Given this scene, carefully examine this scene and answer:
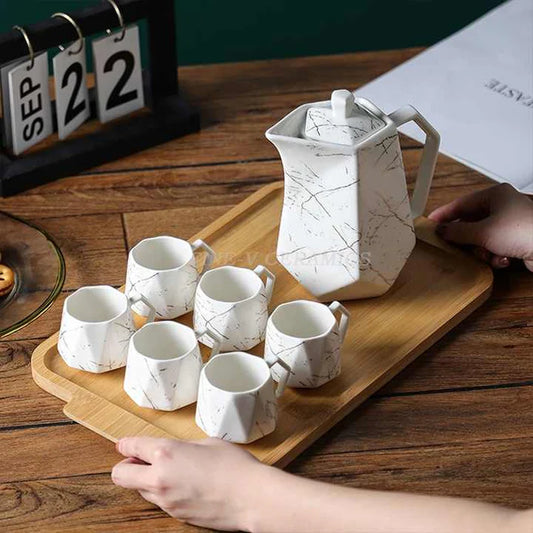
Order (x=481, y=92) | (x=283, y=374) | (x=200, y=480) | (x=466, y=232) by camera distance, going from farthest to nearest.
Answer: (x=481, y=92)
(x=466, y=232)
(x=283, y=374)
(x=200, y=480)

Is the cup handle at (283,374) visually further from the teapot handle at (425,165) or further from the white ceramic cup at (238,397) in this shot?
the teapot handle at (425,165)

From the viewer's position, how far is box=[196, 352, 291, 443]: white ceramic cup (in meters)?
0.97

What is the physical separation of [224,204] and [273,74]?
14.9 inches

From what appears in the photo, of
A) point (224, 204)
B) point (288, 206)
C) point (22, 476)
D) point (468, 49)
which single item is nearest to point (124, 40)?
point (224, 204)

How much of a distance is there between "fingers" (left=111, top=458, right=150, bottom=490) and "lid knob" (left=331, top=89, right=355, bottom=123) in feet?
1.34

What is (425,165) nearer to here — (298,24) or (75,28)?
(75,28)

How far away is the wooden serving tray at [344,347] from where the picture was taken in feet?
3.37

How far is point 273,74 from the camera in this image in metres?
1.67

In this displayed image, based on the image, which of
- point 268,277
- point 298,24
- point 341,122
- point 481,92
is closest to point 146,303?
point 268,277

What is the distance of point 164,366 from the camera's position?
1.00 meters

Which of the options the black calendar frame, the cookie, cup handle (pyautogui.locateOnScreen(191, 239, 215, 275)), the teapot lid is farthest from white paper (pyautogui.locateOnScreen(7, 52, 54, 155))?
the teapot lid

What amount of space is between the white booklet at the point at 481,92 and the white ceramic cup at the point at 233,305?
43 cm

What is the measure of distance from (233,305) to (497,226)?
37 cm

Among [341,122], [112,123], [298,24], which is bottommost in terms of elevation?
[298,24]
